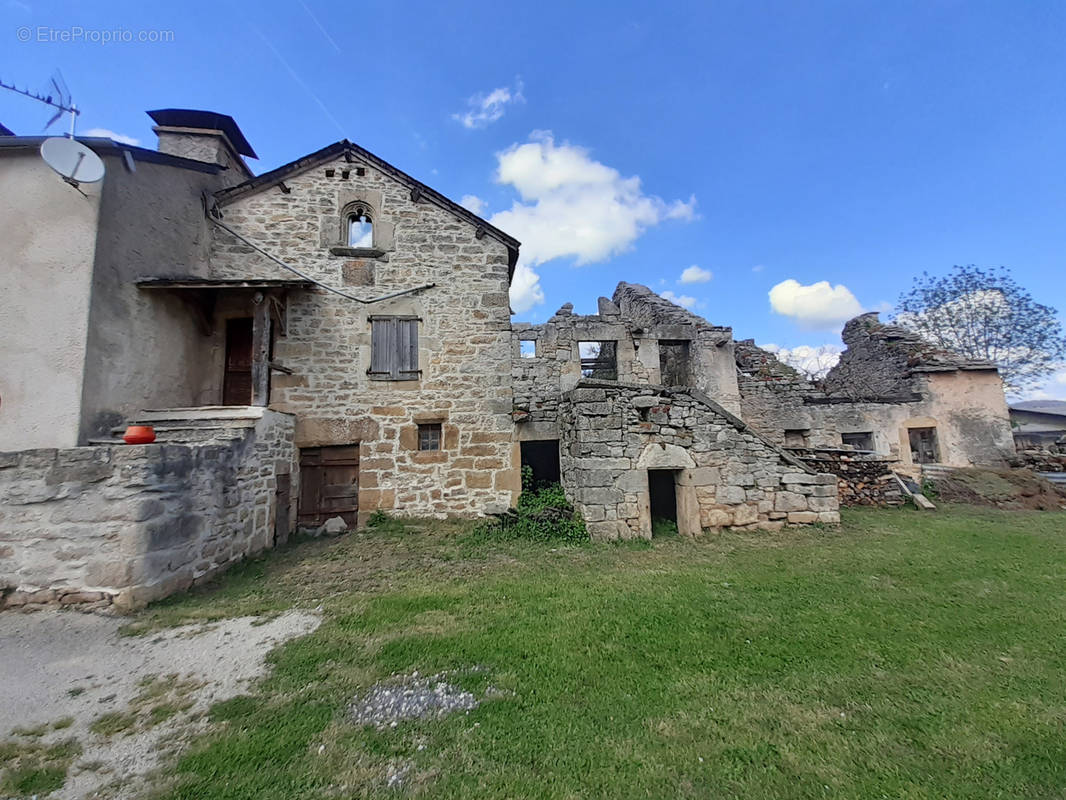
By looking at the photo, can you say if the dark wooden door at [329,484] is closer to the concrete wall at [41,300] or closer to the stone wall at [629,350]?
the concrete wall at [41,300]

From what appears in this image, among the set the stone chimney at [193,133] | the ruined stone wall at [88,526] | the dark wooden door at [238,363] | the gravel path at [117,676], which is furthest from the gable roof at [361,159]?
the gravel path at [117,676]

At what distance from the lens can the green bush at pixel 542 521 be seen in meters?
7.15

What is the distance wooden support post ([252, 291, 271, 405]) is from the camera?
7.21 metres

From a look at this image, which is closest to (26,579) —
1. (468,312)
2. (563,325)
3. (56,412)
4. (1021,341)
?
(56,412)

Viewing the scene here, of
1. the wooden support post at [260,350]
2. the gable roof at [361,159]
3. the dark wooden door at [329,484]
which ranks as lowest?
the dark wooden door at [329,484]

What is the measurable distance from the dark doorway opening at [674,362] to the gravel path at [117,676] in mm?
11968

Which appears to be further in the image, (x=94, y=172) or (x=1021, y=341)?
(x=1021, y=341)

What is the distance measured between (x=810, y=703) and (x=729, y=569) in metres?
2.90

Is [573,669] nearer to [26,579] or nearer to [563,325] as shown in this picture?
[26,579]

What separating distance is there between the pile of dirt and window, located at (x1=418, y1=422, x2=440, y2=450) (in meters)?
11.6

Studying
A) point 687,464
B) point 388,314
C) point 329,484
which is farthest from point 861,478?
point 329,484

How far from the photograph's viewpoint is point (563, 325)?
11664 millimetres

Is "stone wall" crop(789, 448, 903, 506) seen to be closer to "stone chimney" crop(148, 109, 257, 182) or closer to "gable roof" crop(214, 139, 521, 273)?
"gable roof" crop(214, 139, 521, 273)

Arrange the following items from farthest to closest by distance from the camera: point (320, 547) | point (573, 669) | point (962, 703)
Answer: point (320, 547)
point (573, 669)
point (962, 703)
